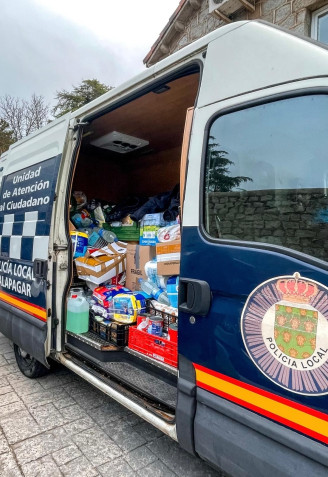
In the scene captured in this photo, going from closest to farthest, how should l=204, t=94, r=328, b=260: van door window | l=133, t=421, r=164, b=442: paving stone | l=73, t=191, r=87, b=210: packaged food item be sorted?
1. l=204, t=94, r=328, b=260: van door window
2. l=133, t=421, r=164, b=442: paving stone
3. l=73, t=191, r=87, b=210: packaged food item

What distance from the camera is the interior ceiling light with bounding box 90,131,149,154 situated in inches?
157

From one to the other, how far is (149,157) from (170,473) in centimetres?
372

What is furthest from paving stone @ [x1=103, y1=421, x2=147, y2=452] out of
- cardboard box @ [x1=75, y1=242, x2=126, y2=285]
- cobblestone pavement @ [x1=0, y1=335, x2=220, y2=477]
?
cardboard box @ [x1=75, y1=242, x2=126, y2=285]

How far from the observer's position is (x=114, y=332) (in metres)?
2.92

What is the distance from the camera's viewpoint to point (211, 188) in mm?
1795

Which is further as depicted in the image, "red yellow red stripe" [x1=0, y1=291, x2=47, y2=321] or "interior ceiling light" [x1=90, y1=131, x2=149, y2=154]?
"interior ceiling light" [x1=90, y1=131, x2=149, y2=154]

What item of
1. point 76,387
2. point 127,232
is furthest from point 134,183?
point 76,387

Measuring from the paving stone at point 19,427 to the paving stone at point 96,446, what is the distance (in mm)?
364

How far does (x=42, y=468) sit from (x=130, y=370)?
0.84 metres

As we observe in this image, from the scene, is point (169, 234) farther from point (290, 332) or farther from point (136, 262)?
point (290, 332)

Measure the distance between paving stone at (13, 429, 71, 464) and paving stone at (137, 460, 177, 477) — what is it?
62 centimetres

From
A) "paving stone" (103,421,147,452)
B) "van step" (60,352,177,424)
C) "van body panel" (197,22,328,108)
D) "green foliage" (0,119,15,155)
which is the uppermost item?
"green foliage" (0,119,15,155)

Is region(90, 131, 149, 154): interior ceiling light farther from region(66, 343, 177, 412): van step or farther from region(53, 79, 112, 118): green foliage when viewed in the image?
region(53, 79, 112, 118): green foliage

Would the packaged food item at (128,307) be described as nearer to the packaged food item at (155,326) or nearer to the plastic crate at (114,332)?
the plastic crate at (114,332)
